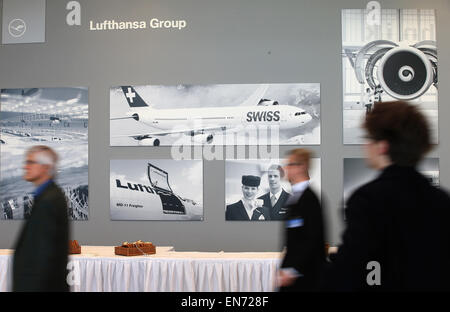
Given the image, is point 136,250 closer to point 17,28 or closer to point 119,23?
point 119,23

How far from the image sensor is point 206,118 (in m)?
5.09

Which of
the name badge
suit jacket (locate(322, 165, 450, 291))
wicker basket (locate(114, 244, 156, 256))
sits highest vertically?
suit jacket (locate(322, 165, 450, 291))

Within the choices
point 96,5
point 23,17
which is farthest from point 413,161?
point 23,17

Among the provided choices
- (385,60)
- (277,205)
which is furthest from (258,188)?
(385,60)

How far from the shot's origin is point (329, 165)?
5.03 metres

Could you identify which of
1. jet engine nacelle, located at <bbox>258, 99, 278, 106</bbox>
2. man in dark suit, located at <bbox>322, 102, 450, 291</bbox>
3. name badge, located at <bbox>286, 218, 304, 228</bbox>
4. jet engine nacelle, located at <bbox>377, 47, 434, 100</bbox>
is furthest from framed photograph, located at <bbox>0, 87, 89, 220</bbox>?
man in dark suit, located at <bbox>322, 102, 450, 291</bbox>

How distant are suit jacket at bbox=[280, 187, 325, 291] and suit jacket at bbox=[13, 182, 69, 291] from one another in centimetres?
115

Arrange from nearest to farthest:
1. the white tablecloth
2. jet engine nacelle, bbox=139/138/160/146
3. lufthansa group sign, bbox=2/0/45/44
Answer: the white tablecloth
jet engine nacelle, bbox=139/138/160/146
lufthansa group sign, bbox=2/0/45/44

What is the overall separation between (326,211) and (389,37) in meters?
2.05

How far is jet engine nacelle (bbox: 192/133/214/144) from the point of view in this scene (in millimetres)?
5086

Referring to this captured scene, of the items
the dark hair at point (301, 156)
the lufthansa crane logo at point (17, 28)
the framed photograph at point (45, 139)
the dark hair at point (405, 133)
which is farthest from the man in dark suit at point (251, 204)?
the dark hair at point (405, 133)

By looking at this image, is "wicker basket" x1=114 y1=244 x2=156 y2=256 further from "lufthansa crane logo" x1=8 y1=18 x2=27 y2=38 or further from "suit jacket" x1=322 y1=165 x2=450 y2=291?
"suit jacket" x1=322 y1=165 x2=450 y2=291

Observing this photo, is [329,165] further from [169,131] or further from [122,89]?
[122,89]

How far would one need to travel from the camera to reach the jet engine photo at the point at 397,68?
501 cm
